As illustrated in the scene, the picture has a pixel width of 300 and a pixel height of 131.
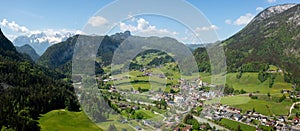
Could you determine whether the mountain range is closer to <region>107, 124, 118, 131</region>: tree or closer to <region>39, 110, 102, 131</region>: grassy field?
<region>39, 110, 102, 131</region>: grassy field

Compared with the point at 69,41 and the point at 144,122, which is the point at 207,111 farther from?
the point at 69,41

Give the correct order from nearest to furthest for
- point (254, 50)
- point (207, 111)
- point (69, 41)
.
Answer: point (207, 111), point (254, 50), point (69, 41)

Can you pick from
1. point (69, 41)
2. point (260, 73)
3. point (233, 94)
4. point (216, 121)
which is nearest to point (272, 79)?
point (260, 73)

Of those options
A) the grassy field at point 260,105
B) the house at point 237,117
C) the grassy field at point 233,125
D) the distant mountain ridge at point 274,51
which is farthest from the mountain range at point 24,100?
the distant mountain ridge at point 274,51

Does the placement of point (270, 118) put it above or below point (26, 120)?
below

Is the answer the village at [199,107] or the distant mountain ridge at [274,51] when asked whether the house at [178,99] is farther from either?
the distant mountain ridge at [274,51]

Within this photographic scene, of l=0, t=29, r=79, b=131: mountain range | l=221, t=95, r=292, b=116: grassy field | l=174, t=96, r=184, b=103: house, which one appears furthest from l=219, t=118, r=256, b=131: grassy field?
l=0, t=29, r=79, b=131: mountain range
